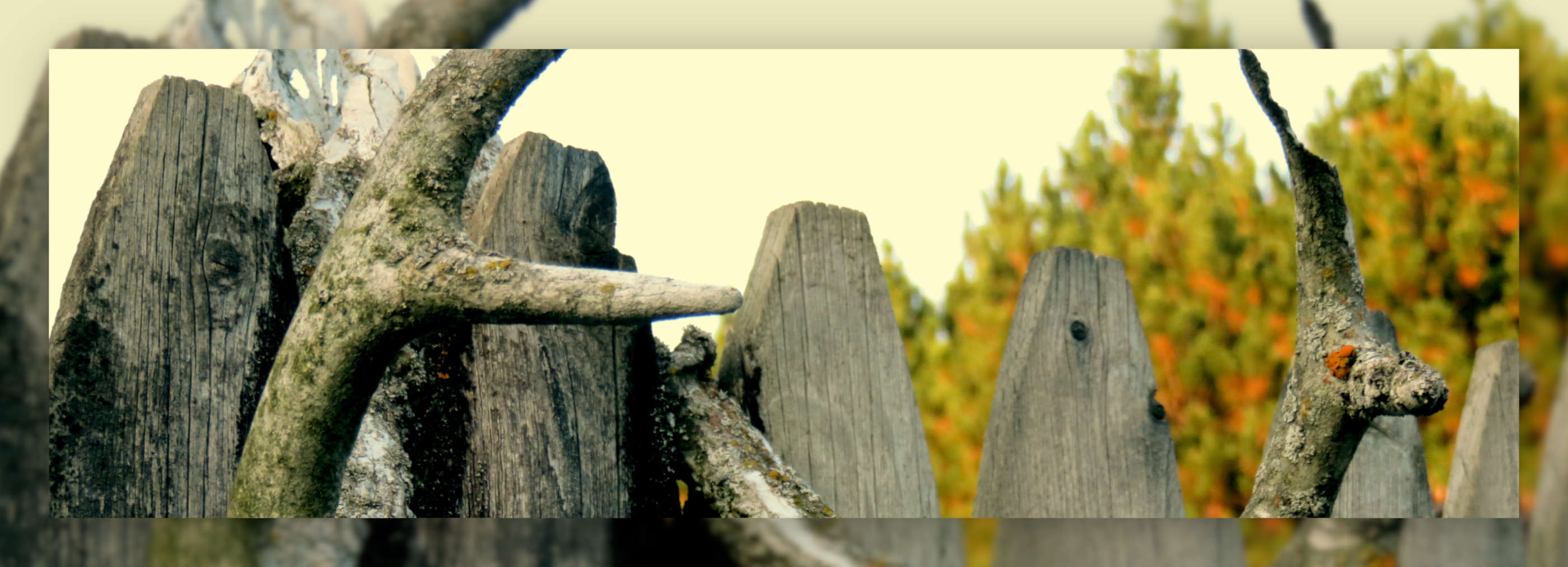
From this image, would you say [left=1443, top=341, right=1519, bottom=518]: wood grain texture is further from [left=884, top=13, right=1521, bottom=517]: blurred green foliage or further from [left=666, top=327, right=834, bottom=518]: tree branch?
[left=666, top=327, right=834, bottom=518]: tree branch

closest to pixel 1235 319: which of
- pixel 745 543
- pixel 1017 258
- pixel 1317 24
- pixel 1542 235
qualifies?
pixel 1017 258

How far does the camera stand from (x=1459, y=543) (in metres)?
1.33

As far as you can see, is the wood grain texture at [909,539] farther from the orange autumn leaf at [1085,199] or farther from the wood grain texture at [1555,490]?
the orange autumn leaf at [1085,199]

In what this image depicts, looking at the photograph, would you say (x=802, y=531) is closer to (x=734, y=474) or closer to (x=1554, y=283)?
(x=734, y=474)

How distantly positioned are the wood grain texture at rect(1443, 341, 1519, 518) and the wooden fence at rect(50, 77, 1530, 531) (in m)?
0.79

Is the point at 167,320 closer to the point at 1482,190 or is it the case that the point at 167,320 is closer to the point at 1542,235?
the point at 1542,235

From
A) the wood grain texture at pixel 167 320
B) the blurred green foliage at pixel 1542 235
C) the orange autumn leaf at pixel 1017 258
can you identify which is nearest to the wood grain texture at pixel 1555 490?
the blurred green foliage at pixel 1542 235

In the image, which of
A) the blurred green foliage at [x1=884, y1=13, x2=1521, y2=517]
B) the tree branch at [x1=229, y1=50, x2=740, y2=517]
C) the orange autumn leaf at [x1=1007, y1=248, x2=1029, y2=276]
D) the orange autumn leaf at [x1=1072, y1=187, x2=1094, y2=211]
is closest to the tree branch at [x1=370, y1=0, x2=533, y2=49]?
the tree branch at [x1=229, y1=50, x2=740, y2=517]

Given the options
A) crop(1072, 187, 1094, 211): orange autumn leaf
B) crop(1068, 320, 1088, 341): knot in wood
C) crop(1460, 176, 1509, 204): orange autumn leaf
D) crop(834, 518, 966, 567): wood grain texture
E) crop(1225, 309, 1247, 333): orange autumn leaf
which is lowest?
crop(834, 518, 966, 567): wood grain texture

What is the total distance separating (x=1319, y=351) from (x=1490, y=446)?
56 cm

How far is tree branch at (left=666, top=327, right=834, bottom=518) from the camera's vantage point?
3.95 feet

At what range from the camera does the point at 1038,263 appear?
1.42 metres

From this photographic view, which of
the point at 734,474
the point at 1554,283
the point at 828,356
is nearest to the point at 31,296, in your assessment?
the point at 734,474

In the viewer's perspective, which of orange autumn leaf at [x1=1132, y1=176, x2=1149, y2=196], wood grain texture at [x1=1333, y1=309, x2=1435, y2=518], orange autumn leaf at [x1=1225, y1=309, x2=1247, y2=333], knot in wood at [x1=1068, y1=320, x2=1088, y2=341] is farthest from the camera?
orange autumn leaf at [x1=1132, y1=176, x2=1149, y2=196]
